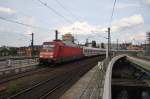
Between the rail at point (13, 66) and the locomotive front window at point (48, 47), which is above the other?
the locomotive front window at point (48, 47)

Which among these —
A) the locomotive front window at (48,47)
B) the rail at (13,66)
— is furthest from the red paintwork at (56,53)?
the rail at (13,66)

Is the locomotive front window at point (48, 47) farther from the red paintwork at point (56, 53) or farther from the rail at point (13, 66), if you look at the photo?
the rail at point (13, 66)

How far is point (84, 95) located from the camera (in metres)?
16.8

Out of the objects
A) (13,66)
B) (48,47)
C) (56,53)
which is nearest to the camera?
(13,66)

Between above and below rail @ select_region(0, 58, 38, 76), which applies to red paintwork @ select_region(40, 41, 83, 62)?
above

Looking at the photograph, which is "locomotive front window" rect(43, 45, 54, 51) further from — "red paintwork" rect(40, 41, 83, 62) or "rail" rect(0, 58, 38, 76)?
"rail" rect(0, 58, 38, 76)

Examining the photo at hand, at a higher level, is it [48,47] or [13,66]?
[48,47]

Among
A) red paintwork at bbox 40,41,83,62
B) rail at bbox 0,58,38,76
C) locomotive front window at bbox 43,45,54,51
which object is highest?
locomotive front window at bbox 43,45,54,51

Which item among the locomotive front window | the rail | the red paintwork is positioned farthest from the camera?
the locomotive front window

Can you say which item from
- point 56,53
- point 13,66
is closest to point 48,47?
point 56,53

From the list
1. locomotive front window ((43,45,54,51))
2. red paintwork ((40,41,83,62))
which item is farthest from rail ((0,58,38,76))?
locomotive front window ((43,45,54,51))

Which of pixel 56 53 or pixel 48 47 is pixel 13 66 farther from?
pixel 48 47

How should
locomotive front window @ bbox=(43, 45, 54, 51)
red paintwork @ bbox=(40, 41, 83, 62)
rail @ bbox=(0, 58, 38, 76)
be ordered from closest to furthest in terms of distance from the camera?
rail @ bbox=(0, 58, 38, 76), red paintwork @ bbox=(40, 41, 83, 62), locomotive front window @ bbox=(43, 45, 54, 51)

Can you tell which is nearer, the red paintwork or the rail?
the rail
